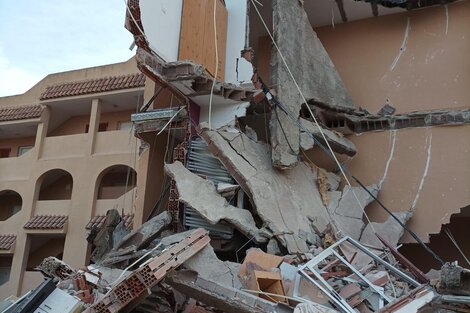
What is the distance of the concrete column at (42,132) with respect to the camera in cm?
1894

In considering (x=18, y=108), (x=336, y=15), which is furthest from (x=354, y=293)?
(x=18, y=108)

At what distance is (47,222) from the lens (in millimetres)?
17328

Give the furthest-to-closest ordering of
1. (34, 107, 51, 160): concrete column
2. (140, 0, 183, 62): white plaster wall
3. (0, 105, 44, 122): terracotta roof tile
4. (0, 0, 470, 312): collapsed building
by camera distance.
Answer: (0, 105, 44, 122): terracotta roof tile < (34, 107, 51, 160): concrete column < (140, 0, 183, 62): white plaster wall < (0, 0, 470, 312): collapsed building

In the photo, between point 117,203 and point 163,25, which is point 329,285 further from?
point 117,203

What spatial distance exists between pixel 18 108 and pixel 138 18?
13.0m

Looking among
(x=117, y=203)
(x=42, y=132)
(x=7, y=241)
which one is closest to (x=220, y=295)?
(x=117, y=203)

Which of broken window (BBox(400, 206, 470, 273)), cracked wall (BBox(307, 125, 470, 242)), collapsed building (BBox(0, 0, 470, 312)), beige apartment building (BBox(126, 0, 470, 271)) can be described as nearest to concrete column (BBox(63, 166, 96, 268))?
collapsed building (BBox(0, 0, 470, 312))

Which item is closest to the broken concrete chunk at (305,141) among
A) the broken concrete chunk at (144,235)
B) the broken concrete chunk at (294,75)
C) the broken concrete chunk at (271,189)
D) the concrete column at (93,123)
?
the broken concrete chunk at (294,75)

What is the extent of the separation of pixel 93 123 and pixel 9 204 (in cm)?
614

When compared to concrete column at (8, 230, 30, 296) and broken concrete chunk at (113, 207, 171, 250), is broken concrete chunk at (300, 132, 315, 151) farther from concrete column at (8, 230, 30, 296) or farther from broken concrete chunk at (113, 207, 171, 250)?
concrete column at (8, 230, 30, 296)

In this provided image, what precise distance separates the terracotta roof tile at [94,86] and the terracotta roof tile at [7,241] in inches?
211

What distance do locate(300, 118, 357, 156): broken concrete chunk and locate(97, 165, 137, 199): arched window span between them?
27.7ft

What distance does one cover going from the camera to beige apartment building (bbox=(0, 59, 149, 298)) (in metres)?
17.1

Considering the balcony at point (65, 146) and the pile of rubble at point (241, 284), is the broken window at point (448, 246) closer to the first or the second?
the pile of rubble at point (241, 284)
